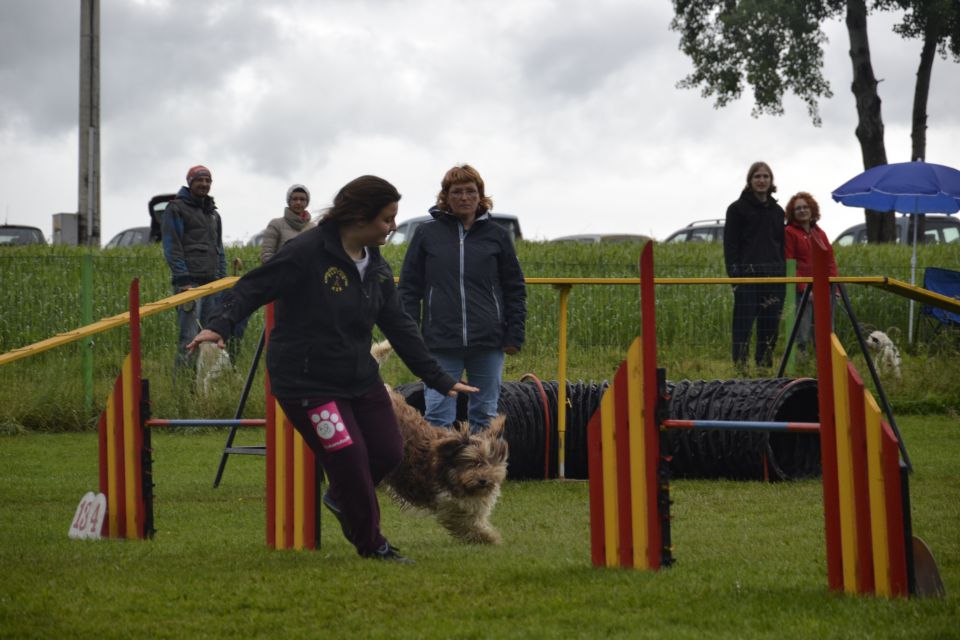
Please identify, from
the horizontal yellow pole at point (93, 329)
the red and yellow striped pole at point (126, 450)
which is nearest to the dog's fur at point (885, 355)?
the horizontal yellow pole at point (93, 329)

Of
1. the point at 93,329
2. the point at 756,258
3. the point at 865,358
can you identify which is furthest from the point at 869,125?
the point at 93,329

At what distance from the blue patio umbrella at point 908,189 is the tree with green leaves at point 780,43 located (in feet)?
41.0

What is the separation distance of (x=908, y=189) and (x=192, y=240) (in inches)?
292

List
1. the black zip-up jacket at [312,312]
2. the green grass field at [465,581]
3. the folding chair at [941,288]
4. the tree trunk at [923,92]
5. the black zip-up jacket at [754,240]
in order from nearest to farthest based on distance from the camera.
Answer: the green grass field at [465,581] < the black zip-up jacket at [312,312] < the black zip-up jacket at [754,240] < the folding chair at [941,288] < the tree trunk at [923,92]

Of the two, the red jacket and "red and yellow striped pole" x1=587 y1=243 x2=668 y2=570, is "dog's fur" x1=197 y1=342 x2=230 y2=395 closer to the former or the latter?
the red jacket

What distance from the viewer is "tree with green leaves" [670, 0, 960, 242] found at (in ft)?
88.1

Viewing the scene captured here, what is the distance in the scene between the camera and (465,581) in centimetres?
485

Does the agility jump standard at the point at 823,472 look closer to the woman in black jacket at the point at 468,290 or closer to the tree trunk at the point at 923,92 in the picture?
the woman in black jacket at the point at 468,290

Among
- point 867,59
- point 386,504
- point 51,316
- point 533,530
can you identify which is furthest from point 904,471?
point 867,59

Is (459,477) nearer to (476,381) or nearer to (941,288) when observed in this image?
(476,381)

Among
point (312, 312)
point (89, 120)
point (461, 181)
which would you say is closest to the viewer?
point (312, 312)

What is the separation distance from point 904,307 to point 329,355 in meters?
11.5

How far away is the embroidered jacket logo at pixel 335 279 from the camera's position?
522 centimetres

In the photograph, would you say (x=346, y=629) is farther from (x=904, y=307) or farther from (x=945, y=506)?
(x=904, y=307)
